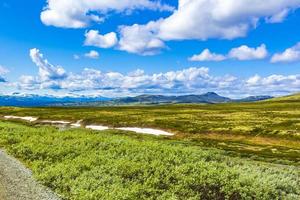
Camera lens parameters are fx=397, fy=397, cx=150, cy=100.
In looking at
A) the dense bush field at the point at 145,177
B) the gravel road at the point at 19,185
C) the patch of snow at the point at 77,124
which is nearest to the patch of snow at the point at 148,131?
the patch of snow at the point at 77,124

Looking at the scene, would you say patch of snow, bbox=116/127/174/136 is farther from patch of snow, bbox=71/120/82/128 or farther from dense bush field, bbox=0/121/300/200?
dense bush field, bbox=0/121/300/200

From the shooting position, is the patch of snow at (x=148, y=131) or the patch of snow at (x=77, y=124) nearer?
the patch of snow at (x=148, y=131)

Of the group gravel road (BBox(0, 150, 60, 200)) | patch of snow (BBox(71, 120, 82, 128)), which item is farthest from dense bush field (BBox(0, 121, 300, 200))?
patch of snow (BBox(71, 120, 82, 128))

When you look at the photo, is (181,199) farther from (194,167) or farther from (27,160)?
(27,160)

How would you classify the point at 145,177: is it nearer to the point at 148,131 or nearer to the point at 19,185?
the point at 19,185

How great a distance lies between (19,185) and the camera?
33.7 m

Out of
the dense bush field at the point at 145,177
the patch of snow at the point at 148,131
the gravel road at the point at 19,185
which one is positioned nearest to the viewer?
the gravel road at the point at 19,185

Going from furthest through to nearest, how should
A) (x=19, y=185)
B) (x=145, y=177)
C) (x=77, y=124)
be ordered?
(x=77, y=124), (x=145, y=177), (x=19, y=185)

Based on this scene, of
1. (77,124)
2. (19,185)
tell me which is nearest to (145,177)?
(19,185)

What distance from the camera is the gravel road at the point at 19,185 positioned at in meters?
30.4

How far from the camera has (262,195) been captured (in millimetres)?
34281

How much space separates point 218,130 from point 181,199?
77559 mm

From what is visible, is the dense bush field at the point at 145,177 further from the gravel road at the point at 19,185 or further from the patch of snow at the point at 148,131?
the patch of snow at the point at 148,131

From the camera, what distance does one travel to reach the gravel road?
30414 mm
